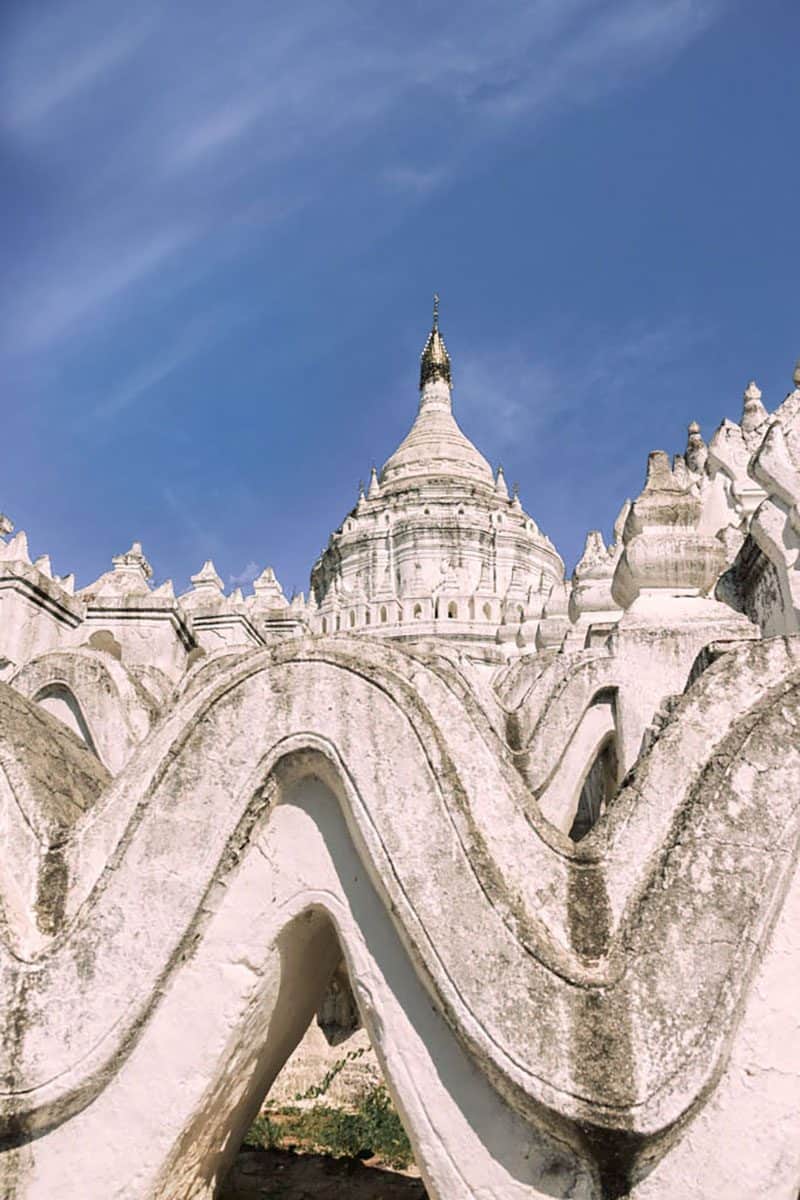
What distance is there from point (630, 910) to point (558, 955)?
0.84 feet

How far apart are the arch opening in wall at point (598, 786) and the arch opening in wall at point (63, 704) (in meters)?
3.12

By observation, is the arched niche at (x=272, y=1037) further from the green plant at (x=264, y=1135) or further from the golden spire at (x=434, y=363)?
the golden spire at (x=434, y=363)

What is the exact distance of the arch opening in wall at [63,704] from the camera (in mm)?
5758

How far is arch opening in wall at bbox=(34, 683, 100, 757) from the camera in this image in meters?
5.76

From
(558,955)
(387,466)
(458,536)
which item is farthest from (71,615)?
(387,466)

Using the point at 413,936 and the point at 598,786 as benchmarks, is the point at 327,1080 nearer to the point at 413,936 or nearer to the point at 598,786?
the point at 598,786

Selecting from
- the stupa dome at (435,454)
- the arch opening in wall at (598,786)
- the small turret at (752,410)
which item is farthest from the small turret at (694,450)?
the stupa dome at (435,454)

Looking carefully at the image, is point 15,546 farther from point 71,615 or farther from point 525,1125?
point 525,1125

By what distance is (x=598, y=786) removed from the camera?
6246mm

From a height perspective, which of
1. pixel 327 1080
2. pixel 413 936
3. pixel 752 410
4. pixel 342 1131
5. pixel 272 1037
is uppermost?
pixel 752 410

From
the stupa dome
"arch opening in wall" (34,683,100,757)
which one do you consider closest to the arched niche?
"arch opening in wall" (34,683,100,757)

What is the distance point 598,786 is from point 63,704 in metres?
3.54

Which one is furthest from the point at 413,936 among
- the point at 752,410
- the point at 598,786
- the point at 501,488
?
the point at 501,488

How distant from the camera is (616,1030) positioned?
8.01 feet
